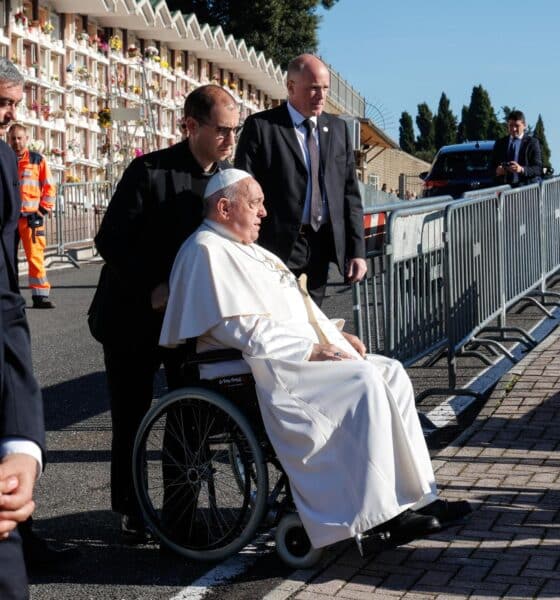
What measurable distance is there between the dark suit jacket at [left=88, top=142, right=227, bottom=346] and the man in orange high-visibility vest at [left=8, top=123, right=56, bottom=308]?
909cm

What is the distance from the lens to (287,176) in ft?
22.3

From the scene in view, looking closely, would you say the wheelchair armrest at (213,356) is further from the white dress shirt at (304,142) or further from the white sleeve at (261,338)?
the white dress shirt at (304,142)

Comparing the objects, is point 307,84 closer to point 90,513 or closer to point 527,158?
point 90,513

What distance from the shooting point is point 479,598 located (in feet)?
15.6

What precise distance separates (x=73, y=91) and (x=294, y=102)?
26299 mm

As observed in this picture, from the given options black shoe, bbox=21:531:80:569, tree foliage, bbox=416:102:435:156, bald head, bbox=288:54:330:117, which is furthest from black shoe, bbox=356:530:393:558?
tree foliage, bbox=416:102:435:156

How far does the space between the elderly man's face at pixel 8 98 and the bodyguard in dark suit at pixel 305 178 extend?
304 centimetres

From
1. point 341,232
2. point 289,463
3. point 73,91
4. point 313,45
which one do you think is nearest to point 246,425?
point 289,463

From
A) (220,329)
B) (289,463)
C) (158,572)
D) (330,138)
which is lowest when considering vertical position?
(158,572)

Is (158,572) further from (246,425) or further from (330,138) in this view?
(330,138)

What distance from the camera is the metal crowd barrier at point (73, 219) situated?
2289cm

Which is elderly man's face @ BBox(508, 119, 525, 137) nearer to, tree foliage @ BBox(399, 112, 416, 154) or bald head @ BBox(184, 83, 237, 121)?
bald head @ BBox(184, 83, 237, 121)

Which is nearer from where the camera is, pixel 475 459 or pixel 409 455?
pixel 409 455

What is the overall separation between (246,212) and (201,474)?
3.48ft
